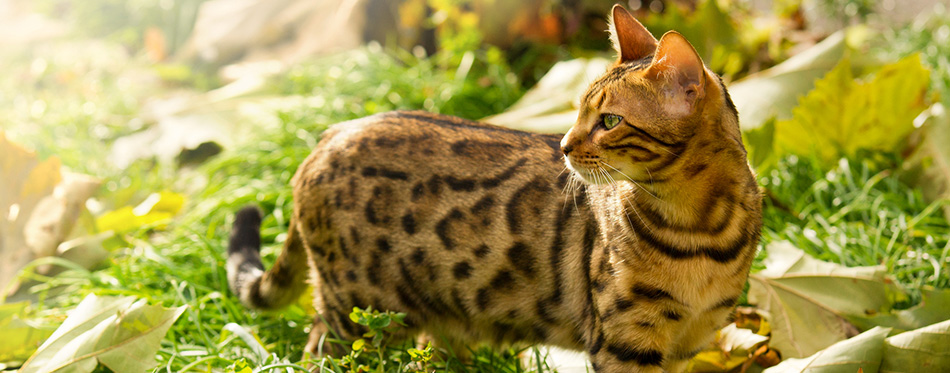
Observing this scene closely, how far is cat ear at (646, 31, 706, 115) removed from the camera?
1.78m

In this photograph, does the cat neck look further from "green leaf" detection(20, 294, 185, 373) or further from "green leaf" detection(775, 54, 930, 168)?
"green leaf" detection(775, 54, 930, 168)

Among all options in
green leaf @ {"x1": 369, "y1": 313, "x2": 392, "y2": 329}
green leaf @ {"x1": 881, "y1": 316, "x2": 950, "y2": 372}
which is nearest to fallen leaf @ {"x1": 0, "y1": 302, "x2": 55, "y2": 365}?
green leaf @ {"x1": 369, "y1": 313, "x2": 392, "y2": 329}

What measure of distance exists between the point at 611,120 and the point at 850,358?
3.31 ft

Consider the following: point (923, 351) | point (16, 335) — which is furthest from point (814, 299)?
point (16, 335)

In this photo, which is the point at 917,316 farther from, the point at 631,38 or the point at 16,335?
the point at 16,335

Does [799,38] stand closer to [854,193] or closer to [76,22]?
[854,193]

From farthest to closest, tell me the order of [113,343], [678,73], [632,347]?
[113,343] < [632,347] < [678,73]

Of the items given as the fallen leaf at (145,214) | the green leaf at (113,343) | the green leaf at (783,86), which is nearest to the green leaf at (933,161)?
the green leaf at (783,86)

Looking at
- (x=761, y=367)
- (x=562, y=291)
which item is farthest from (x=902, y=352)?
(x=562, y=291)

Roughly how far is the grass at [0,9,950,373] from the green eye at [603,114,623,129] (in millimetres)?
987

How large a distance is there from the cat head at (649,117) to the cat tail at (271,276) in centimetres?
122

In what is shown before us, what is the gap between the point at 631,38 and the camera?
2102mm

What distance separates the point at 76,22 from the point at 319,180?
26.2 ft

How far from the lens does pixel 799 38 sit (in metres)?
5.09
